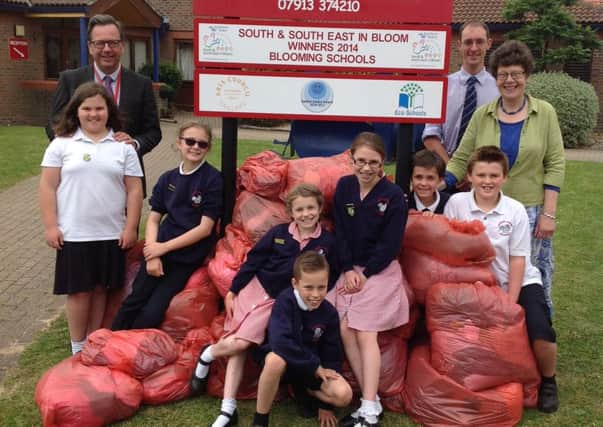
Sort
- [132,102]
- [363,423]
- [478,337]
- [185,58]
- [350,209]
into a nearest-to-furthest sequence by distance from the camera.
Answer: [363,423]
[478,337]
[350,209]
[132,102]
[185,58]

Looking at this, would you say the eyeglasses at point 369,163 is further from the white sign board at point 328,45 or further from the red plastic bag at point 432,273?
the white sign board at point 328,45

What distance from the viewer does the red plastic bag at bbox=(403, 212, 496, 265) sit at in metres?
3.52

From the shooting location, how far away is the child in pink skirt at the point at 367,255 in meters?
3.41

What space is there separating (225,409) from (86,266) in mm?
1223

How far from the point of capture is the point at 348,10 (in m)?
3.99

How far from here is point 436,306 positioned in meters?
3.50

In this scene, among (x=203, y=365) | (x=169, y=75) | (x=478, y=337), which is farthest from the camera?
(x=169, y=75)

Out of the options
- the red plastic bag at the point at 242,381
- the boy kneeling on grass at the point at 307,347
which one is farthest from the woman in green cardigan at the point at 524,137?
the red plastic bag at the point at 242,381

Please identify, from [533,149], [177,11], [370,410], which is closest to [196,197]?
[370,410]

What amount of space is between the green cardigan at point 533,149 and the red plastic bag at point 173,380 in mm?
2170

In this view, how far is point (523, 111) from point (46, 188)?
292 cm

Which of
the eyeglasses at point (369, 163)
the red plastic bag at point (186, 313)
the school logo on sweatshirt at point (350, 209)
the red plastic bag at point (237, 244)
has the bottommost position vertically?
the red plastic bag at point (186, 313)

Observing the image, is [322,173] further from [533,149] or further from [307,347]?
[533,149]

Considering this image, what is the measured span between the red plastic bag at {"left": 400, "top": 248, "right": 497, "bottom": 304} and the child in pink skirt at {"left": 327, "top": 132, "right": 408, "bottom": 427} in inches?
6.2
